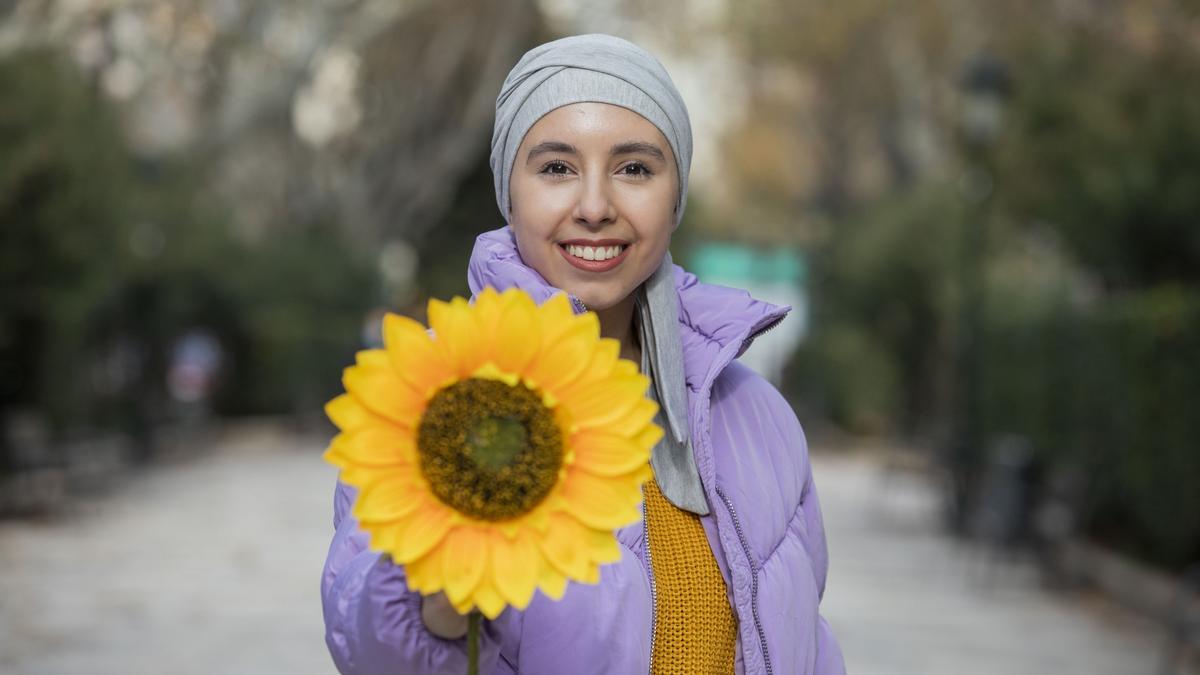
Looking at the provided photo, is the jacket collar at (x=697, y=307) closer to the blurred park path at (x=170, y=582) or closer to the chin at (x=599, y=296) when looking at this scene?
the chin at (x=599, y=296)

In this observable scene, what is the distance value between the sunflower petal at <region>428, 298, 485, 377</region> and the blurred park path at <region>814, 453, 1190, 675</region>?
776cm

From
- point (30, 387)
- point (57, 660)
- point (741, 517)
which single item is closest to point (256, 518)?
point (30, 387)

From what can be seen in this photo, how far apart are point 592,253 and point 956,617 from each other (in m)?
9.61

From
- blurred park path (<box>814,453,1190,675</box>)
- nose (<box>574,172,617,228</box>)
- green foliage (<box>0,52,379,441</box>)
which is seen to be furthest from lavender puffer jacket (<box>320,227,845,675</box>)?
green foliage (<box>0,52,379,441</box>)

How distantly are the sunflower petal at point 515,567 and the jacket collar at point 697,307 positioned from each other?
2.23 feet

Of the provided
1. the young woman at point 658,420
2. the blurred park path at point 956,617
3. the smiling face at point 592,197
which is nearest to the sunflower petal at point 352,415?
the young woman at point 658,420

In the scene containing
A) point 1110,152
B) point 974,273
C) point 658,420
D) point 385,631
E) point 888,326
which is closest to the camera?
point 385,631

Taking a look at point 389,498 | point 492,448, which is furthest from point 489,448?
point 389,498

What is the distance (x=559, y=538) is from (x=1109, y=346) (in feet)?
37.8

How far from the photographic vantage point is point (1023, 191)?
1955cm

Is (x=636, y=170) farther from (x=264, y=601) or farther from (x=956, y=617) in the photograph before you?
(x=956, y=617)

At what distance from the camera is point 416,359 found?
1643 mm

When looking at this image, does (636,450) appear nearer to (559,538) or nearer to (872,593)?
(559,538)

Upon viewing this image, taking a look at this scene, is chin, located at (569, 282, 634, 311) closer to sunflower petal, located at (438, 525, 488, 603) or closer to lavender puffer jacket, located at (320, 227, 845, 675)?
lavender puffer jacket, located at (320, 227, 845, 675)
